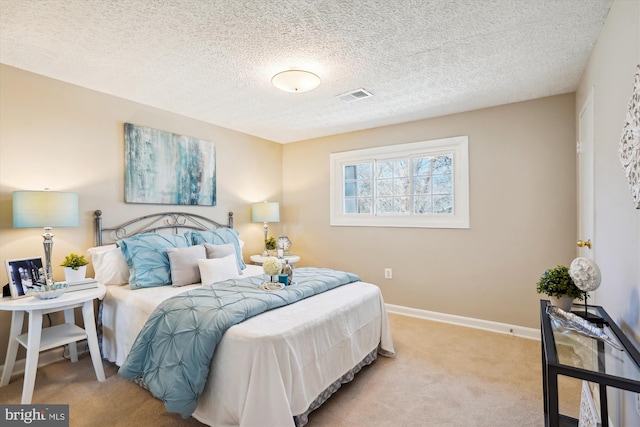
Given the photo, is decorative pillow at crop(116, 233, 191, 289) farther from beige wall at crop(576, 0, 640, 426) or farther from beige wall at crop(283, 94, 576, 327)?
beige wall at crop(576, 0, 640, 426)

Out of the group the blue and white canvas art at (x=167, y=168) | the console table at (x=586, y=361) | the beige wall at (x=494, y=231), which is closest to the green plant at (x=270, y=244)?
the blue and white canvas art at (x=167, y=168)

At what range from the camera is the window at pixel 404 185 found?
3668mm

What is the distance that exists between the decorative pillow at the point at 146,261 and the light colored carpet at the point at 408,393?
742 mm

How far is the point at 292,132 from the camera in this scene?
4441mm

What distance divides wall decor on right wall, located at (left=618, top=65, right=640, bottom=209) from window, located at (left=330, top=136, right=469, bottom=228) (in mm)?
2206

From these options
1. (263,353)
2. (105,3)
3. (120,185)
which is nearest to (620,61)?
(263,353)

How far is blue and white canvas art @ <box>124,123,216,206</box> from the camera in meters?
3.22

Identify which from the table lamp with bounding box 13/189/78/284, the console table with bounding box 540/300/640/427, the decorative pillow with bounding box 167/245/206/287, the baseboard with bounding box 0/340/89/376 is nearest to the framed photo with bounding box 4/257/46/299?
the table lamp with bounding box 13/189/78/284

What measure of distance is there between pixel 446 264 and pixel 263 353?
107 inches

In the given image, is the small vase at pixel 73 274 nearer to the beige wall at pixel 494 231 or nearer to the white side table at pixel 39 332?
the white side table at pixel 39 332

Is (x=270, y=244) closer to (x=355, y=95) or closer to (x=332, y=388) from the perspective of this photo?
(x=355, y=95)

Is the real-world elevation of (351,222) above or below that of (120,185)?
below

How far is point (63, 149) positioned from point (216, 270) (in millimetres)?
1685

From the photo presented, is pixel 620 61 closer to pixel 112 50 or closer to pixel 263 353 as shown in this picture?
pixel 263 353
